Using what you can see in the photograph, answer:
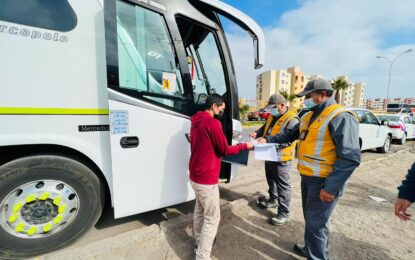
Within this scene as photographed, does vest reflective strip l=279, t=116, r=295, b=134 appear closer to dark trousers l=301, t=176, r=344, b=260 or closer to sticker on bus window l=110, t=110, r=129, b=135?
dark trousers l=301, t=176, r=344, b=260

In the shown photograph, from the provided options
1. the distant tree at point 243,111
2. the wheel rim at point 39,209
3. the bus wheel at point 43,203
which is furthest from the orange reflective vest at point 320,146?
the distant tree at point 243,111

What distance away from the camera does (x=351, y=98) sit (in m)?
88.2

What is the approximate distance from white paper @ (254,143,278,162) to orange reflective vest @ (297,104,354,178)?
0.46 m

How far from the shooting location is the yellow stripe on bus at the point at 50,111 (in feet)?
5.90

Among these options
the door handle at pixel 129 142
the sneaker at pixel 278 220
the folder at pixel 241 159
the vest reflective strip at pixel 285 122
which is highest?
the vest reflective strip at pixel 285 122

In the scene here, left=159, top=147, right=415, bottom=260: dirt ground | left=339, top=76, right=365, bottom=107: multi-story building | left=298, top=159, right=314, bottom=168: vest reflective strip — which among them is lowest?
left=159, top=147, right=415, bottom=260: dirt ground

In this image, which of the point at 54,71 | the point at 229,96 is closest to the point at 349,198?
the point at 229,96

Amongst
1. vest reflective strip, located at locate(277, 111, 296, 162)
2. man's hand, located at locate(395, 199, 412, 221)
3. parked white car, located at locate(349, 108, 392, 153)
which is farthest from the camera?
parked white car, located at locate(349, 108, 392, 153)

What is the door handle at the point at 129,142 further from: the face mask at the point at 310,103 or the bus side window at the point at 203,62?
the face mask at the point at 310,103

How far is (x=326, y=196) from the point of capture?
1816mm

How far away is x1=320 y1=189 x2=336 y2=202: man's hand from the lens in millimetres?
1798

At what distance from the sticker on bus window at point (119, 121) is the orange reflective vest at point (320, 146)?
1841mm

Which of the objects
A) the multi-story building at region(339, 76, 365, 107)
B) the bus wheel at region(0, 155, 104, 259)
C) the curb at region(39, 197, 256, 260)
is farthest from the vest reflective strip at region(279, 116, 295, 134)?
the multi-story building at region(339, 76, 365, 107)

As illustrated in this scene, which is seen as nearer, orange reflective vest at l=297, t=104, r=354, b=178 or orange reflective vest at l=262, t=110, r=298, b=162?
orange reflective vest at l=297, t=104, r=354, b=178
